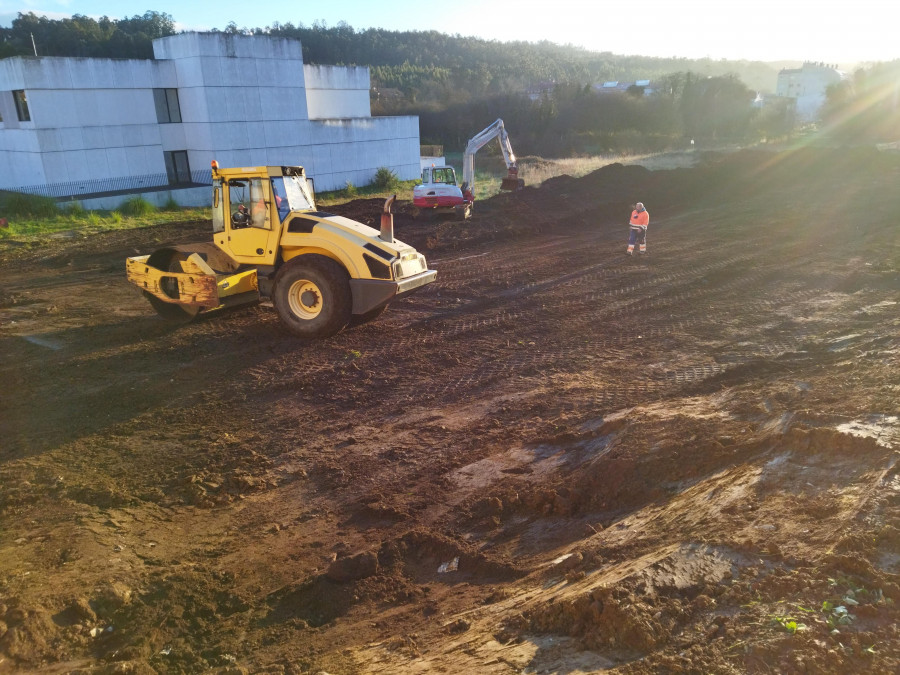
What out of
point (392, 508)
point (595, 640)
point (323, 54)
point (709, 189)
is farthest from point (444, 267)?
point (323, 54)

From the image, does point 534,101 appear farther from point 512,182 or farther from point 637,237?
point 637,237

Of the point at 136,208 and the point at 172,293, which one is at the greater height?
the point at 172,293

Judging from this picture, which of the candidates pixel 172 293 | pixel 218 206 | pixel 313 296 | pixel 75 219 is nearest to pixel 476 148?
pixel 75 219

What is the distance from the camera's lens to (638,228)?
52.9 ft

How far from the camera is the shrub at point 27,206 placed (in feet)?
76.9

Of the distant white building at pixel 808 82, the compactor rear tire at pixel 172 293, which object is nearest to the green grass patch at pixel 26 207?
the compactor rear tire at pixel 172 293

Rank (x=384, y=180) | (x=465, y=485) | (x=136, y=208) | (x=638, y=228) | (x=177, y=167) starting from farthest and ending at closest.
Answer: (x=384, y=180)
(x=177, y=167)
(x=136, y=208)
(x=638, y=228)
(x=465, y=485)

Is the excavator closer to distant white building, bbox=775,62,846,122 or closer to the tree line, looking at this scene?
the tree line

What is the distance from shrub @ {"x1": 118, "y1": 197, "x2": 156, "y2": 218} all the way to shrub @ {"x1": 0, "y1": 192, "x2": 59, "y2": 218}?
240 cm

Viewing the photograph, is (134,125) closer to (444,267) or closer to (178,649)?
(444,267)

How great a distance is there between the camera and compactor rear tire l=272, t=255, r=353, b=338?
9.77 m

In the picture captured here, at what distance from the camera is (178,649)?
4.39 meters

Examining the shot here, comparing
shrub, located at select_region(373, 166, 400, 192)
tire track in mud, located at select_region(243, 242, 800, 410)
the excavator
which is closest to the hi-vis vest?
tire track in mud, located at select_region(243, 242, 800, 410)

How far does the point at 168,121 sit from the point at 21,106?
608 centimetres
